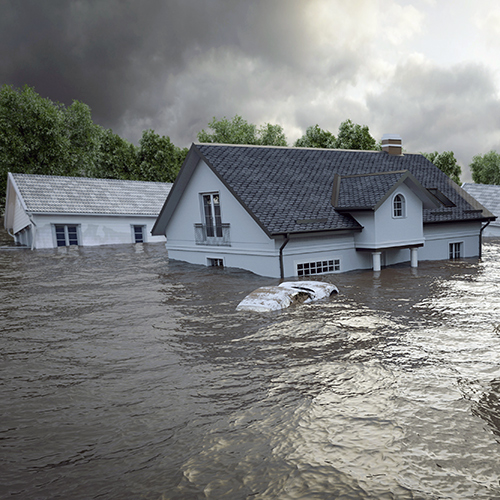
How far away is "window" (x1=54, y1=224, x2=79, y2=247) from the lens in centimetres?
3372

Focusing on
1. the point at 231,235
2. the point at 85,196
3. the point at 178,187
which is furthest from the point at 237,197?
the point at 85,196

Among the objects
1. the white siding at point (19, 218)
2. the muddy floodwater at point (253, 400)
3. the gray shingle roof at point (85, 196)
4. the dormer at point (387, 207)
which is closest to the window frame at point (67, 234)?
the gray shingle roof at point (85, 196)

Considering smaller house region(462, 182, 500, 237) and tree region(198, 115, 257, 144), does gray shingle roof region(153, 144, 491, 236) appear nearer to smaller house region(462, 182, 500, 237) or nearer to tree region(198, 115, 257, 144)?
smaller house region(462, 182, 500, 237)

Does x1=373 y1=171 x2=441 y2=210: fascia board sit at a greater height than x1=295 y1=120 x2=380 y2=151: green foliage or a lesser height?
lesser

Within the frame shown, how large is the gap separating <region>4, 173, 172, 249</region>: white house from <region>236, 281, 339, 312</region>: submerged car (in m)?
24.4

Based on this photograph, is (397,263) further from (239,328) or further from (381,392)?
(381,392)

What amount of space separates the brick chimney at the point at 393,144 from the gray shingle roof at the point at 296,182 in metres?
1.27

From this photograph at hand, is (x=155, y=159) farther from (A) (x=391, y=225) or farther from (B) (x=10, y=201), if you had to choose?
(A) (x=391, y=225)

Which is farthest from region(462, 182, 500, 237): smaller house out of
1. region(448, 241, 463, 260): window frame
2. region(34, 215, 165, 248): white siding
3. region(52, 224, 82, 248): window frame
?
region(52, 224, 82, 248): window frame

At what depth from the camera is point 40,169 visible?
56250mm

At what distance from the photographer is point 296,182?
70.8 feet

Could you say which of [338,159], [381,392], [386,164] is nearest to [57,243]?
[338,159]

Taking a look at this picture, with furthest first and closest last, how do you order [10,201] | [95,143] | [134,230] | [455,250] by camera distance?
[95,143] < [10,201] < [134,230] < [455,250]

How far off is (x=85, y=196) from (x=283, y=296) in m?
27.6
